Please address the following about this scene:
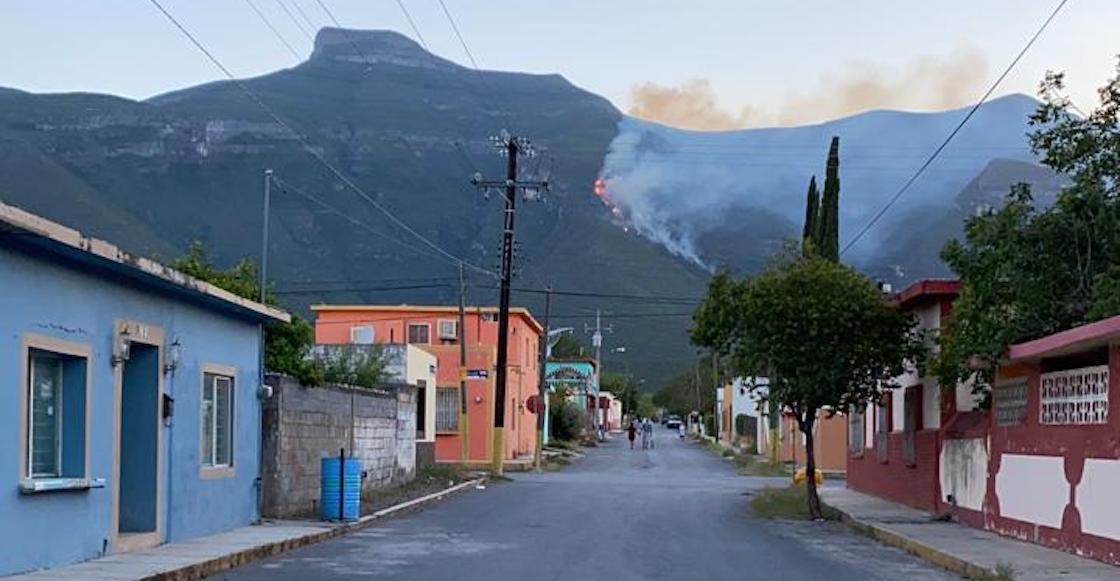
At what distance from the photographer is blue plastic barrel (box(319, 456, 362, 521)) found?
24250 millimetres

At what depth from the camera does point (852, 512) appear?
95.1 ft

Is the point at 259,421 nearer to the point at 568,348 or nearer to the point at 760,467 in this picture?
the point at 760,467

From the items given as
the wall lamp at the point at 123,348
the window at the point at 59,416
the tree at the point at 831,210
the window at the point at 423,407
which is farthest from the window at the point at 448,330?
the window at the point at 59,416

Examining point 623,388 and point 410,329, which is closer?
point 410,329

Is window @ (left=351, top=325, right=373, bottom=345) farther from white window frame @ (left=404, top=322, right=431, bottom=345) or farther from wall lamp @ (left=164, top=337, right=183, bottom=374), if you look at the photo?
wall lamp @ (left=164, top=337, right=183, bottom=374)

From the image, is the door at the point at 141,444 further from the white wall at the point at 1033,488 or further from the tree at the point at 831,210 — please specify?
the tree at the point at 831,210

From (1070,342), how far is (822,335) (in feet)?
31.1

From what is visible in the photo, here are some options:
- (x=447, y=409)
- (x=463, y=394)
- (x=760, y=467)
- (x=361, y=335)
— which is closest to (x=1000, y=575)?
(x=463, y=394)

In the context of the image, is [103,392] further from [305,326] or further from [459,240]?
[459,240]

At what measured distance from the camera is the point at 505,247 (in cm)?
4688

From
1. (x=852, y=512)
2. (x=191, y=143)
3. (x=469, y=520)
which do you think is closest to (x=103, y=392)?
(x=469, y=520)

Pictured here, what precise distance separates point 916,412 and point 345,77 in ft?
534

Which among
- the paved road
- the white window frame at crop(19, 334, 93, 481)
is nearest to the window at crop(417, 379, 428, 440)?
the paved road

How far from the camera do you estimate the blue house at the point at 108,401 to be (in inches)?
577
